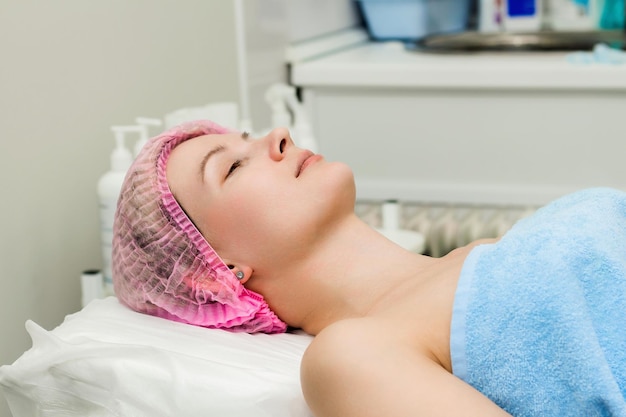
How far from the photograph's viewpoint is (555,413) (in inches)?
43.5

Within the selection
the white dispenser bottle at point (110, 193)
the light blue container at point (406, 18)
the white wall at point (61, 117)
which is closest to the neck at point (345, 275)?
the white dispenser bottle at point (110, 193)

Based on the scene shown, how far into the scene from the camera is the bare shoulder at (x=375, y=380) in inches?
40.1

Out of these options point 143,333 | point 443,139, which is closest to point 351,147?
point 443,139

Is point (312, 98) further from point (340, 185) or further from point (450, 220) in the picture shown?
point (340, 185)

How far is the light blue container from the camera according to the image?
9.66 feet

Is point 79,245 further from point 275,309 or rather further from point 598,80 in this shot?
point 598,80

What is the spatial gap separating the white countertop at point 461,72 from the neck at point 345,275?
3.43 ft

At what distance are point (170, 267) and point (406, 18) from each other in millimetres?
1836

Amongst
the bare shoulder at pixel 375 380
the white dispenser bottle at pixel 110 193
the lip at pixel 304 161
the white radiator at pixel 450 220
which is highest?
the lip at pixel 304 161

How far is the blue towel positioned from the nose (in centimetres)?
38

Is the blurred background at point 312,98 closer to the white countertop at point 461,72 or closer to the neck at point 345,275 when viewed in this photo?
the white countertop at point 461,72

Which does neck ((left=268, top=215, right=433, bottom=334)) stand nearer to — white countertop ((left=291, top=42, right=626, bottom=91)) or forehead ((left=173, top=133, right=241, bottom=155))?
forehead ((left=173, top=133, right=241, bottom=155))

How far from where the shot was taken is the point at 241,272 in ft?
4.54

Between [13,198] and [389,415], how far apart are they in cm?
87
